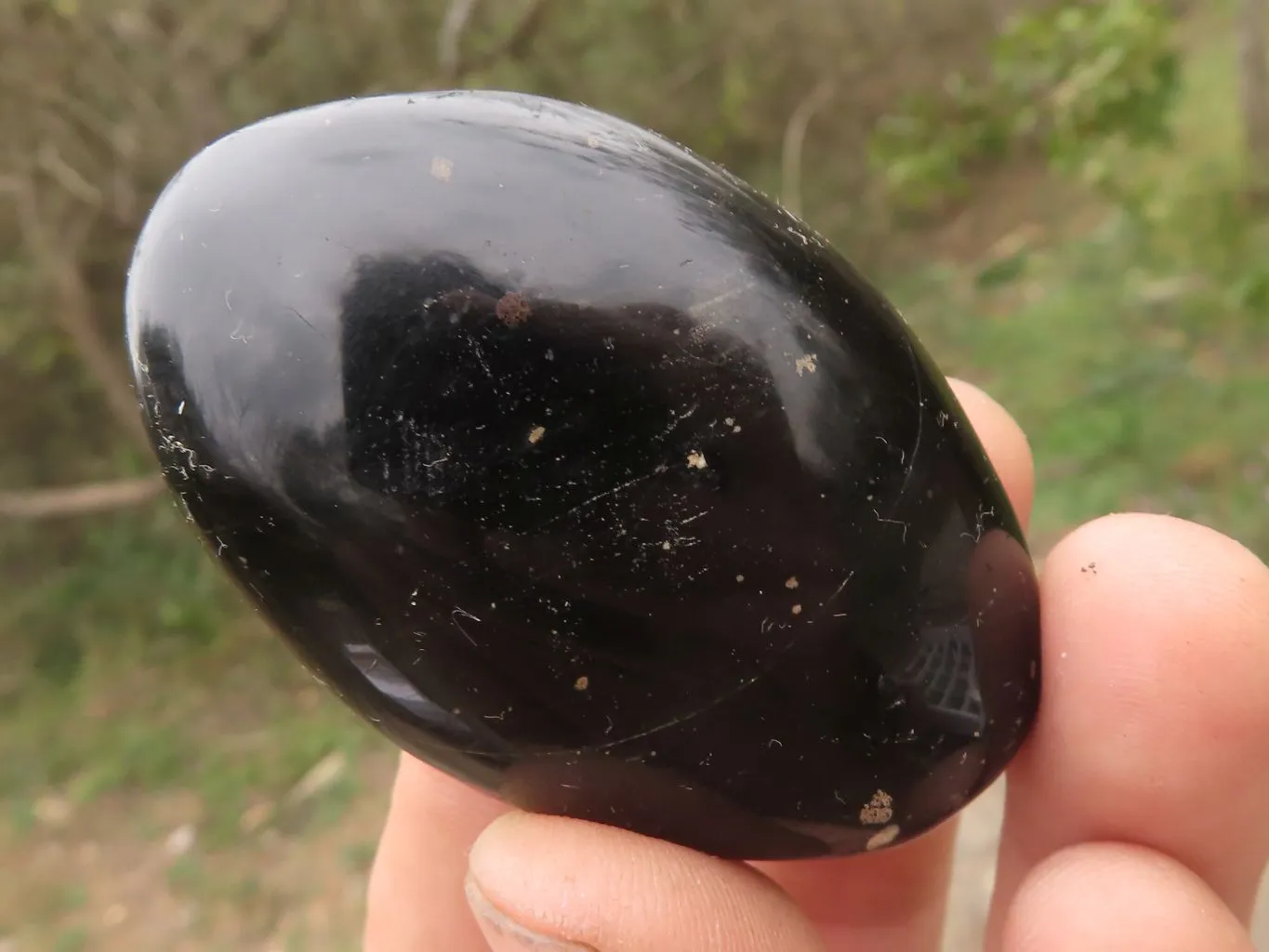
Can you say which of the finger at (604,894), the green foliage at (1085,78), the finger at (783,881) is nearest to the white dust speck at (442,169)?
the finger at (604,894)

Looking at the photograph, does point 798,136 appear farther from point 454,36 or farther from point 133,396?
point 133,396

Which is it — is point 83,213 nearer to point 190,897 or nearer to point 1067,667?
point 190,897

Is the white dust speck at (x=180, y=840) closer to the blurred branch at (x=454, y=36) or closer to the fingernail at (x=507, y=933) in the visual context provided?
the blurred branch at (x=454, y=36)

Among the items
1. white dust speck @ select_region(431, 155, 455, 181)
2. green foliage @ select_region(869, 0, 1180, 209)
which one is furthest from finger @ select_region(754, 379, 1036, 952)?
green foliage @ select_region(869, 0, 1180, 209)

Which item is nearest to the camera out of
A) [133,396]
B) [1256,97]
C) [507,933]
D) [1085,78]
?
[507,933]

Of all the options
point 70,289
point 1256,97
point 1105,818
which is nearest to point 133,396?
point 70,289

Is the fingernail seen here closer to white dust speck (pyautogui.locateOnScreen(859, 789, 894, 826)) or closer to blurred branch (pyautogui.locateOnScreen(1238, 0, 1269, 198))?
white dust speck (pyautogui.locateOnScreen(859, 789, 894, 826))

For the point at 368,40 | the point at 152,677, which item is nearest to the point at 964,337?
the point at 368,40

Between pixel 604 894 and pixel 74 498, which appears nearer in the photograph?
pixel 604 894
